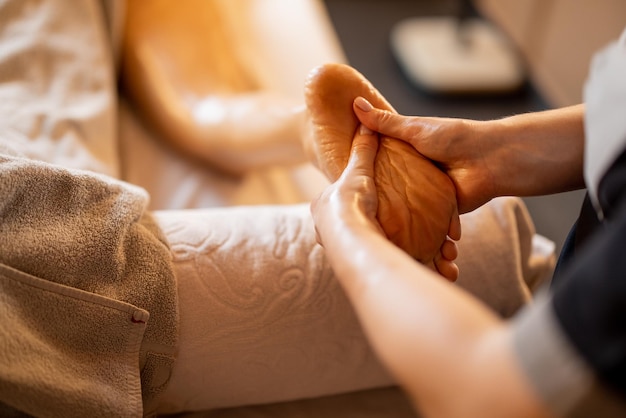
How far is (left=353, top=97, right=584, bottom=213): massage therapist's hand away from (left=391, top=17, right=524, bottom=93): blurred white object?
1.36 meters

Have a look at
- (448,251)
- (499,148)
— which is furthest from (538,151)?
(448,251)

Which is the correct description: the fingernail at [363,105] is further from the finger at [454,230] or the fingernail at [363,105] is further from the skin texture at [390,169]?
the finger at [454,230]

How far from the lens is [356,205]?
2.24 feet

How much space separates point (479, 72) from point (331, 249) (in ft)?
5.63

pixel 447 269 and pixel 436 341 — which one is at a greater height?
pixel 436 341

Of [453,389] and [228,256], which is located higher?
[453,389]

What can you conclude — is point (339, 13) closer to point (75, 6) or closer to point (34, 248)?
point (75, 6)

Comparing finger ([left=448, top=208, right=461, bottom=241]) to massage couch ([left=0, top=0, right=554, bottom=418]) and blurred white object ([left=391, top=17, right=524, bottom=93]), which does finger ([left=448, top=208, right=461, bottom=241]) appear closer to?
massage couch ([left=0, top=0, right=554, bottom=418])

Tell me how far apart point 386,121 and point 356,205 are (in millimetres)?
206

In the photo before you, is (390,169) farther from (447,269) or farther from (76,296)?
(76,296)

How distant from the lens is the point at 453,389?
471 mm

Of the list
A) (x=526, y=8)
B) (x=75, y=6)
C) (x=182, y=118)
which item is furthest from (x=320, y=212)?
(x=526, y=8)

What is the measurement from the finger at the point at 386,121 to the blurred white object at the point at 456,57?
1.35 metres

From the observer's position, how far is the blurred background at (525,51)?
1.83 m
